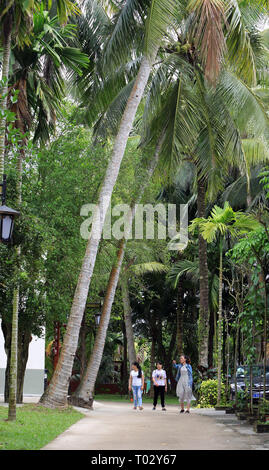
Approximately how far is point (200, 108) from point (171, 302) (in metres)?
18.5

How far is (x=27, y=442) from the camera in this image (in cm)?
956

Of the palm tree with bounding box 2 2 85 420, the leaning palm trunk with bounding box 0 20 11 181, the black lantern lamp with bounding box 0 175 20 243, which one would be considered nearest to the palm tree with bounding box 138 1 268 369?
the palm tree with bounding box 2 2 85 420

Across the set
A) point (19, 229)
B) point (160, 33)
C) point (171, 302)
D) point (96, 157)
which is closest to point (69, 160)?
point (96, 157)

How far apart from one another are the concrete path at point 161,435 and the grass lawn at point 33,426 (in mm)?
195

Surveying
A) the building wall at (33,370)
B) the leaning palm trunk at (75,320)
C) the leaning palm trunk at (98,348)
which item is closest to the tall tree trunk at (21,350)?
the leaning palm trunk at (98,348)

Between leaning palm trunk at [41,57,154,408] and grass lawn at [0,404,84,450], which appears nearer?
grass lawn at [0,404,84,450]

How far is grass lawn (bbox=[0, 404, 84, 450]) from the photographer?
9.45 metres

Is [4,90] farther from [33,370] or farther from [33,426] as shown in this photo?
[33,370]

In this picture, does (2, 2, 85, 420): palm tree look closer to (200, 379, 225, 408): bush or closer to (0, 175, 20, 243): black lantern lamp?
(0, 175, 20, 243): black lantern lamp

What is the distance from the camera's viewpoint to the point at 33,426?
11.9 m

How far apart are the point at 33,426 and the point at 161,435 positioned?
2332mm

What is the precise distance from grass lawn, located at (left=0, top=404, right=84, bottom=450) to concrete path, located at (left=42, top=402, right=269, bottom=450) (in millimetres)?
195

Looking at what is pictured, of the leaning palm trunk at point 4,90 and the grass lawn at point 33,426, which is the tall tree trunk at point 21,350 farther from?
the leaning palm trunk at point 4,90

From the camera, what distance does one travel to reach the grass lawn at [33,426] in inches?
372
